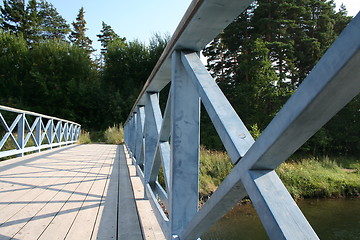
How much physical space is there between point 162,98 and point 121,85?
4.15m

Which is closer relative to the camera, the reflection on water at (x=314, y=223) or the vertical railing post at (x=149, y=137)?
the vertical railing post at (x=149, y=137)

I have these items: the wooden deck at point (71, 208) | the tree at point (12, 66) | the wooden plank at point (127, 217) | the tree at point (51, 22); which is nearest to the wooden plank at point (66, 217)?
the wooden deck at point (71, 208)

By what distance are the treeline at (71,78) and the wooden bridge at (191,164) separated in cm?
1590

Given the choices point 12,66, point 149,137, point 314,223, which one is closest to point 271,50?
point 314,223

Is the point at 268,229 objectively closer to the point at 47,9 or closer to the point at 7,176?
the point at 7,176

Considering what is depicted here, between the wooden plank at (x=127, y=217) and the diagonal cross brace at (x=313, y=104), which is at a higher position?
the diagonal cross brace at (x=313, y=104)

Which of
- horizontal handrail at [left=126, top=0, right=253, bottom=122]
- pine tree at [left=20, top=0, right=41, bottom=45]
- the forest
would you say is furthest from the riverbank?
pine tree at [left=20, top=0, right=41, bottom=45]

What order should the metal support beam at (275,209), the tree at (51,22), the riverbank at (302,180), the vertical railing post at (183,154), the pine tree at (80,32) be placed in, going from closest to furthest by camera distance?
1. the metal support beam at (275,209)
2. the vertical railing post at (183,154)
3. the riverbank at (302,180)
4. the tree at (51,22)
5. the pine tree at (80,32)

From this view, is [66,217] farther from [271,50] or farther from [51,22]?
[51,22]

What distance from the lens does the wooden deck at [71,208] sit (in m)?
1.40

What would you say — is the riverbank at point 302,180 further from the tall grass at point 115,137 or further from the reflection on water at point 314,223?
the tall grass at point 115,137

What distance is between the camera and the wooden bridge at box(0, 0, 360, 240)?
385 millimetres

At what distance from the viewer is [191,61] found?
0.96 metres

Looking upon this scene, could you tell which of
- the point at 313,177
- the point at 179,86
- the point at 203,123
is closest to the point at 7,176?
the point at 179,86
